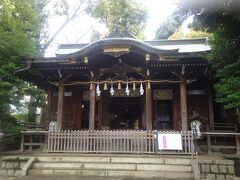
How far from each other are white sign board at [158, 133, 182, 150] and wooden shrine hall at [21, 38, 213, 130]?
6.59ft

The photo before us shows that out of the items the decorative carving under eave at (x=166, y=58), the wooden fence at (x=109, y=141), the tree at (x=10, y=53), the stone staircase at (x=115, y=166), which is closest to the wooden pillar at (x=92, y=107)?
the wooden fence at (x=109, y=141)

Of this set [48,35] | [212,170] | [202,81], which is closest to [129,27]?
[48,35]

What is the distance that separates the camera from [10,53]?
461 inches

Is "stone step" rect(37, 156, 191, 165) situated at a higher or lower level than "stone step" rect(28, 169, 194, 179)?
higher

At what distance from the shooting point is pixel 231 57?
9.29 m

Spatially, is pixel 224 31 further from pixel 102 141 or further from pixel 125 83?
pixel 102 141

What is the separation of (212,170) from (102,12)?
20357mm

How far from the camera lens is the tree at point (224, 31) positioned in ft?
27.0

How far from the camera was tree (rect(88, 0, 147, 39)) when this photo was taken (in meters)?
25.3

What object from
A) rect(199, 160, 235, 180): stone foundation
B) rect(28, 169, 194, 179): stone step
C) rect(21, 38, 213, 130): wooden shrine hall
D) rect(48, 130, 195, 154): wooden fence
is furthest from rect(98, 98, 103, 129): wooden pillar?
rect(199, 160, 235, 180): stone foundation

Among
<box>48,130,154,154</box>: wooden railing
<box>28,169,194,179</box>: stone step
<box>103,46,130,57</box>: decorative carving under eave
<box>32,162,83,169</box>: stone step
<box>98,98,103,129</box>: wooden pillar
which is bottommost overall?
<box>28,169,194,179</box>: stone step

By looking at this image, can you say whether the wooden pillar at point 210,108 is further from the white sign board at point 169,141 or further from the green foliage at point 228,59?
the white sign board at point 169,141

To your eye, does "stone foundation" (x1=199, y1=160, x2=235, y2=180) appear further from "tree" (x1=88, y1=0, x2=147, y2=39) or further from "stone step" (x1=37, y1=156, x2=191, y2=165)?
"tree" (x1=88, y1=0, x2=147, y2=39)

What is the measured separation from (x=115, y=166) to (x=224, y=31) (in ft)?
20.5
